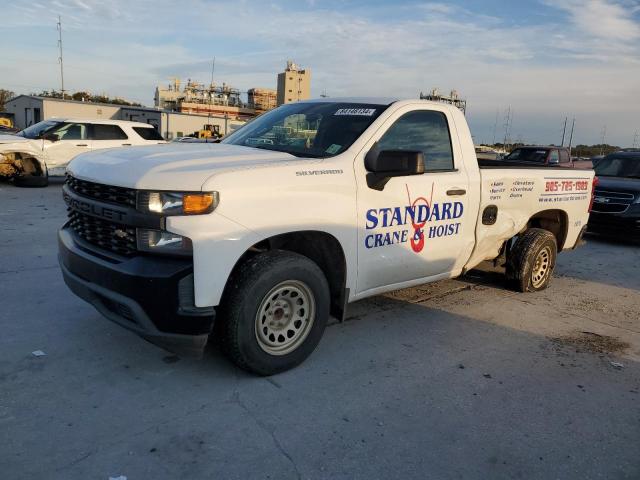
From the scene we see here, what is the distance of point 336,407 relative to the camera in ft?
10.9

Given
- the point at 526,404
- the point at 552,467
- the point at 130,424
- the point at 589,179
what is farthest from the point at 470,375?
the point at 589,179

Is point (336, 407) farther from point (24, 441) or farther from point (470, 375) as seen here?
point (24, 441)

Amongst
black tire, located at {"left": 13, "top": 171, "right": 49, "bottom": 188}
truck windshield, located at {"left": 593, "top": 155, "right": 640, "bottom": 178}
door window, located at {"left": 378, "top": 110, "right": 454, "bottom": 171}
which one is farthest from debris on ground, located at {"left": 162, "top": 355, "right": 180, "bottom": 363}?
black tire, located at {"left": 13, "top": 171, "right": 49, "bottom": 188}

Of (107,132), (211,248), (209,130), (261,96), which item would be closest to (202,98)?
(261,96)

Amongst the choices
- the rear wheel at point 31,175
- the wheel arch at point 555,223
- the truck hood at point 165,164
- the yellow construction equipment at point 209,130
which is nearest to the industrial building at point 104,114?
the yellow construction equipment at point 209,130

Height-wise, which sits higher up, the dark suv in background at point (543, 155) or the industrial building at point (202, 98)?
the industrial building at point (202, 98)

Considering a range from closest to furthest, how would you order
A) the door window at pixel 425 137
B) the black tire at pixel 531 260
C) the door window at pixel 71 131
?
1. the door window at pixel 425 137
2. the black tire at pixel 531 260
3. the door window at pixel 71 131

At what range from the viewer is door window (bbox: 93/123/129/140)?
573 inches

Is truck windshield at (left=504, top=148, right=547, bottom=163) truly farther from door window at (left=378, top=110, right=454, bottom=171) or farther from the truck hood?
the truck hood

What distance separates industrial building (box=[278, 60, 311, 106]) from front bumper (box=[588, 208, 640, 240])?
6247cm

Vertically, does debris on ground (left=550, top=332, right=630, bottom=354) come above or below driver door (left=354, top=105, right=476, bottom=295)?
below

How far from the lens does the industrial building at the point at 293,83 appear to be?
231ft

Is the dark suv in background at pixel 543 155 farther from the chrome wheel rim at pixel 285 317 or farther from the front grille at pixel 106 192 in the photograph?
the front grille at pixel 106 192

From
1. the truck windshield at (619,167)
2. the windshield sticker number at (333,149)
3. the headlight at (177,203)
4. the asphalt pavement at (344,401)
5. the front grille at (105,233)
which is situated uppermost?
the windshield sticker number at (333,149)
